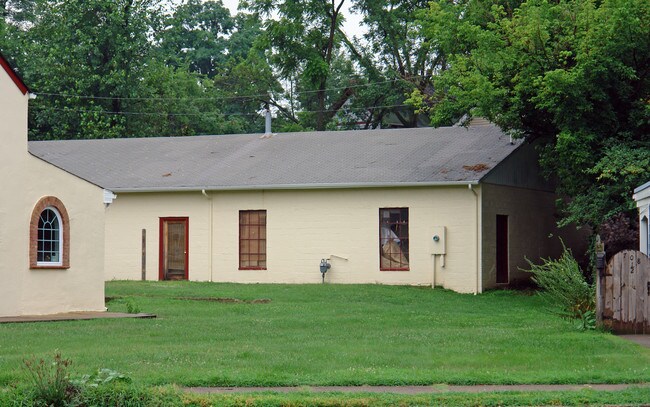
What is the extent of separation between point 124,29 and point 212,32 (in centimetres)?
2473

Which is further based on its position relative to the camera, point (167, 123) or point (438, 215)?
point (167, 123)

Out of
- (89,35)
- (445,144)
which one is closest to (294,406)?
(445,144)

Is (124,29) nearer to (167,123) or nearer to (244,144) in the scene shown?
(167,123)

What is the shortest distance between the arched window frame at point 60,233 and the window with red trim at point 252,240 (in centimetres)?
1077

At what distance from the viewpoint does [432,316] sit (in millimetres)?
21328

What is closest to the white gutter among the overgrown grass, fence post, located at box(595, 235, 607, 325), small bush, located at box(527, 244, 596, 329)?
small bush, located at box(527, 244, 596, 329)

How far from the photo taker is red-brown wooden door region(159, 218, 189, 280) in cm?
3228

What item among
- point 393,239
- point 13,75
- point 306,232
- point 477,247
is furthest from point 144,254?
point 13,75

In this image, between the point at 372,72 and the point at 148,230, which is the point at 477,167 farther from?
the point at 372,72

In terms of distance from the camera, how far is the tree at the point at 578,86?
23.9m

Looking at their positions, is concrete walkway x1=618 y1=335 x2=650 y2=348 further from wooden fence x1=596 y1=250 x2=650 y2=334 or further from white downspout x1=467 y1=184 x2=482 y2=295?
white downspout x1=467 y1=184 x2=482 y2=295

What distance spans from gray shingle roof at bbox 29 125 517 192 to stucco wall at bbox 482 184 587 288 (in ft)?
4.13

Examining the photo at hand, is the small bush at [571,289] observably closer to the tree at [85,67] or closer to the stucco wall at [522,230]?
the stucco wall at [522,230]

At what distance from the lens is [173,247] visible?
32.5 meters
